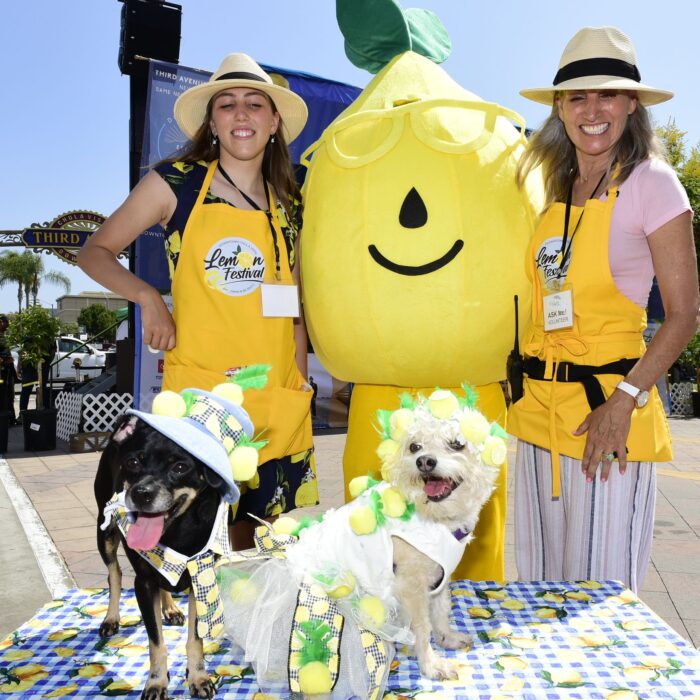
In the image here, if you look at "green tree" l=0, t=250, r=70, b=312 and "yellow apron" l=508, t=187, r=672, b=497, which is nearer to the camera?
"yellow apron" l=508, t=187, r=672, b=497

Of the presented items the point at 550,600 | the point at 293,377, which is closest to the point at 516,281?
the point at 293,377

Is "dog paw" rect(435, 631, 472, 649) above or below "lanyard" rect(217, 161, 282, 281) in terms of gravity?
below

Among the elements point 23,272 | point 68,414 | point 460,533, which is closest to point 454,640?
point 460,533

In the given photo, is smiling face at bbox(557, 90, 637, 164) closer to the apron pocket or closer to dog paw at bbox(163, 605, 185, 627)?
the apron pocket

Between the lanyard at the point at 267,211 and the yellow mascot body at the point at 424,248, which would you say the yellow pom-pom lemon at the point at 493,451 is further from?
the lanyard at the point at 267,211

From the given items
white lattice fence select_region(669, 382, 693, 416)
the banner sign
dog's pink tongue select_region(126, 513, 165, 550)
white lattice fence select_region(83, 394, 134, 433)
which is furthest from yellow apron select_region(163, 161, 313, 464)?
the banner sign

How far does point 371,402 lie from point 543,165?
101cm

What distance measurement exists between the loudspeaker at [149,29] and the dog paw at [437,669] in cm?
615

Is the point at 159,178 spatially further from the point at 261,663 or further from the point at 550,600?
the point at 550,600

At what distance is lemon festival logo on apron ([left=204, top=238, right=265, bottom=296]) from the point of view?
203 centimetres

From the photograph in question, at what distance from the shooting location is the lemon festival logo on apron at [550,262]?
2010 millimetres

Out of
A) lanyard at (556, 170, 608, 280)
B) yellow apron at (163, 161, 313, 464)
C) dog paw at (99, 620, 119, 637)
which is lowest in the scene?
dog paw at (99, 620, 119, 637)

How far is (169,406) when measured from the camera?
139 centimetres

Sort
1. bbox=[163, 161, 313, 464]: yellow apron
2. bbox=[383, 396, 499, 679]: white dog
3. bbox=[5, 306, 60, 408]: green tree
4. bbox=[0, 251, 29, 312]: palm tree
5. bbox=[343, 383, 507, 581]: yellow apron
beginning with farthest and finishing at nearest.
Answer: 1. bbox=[0, 251, 29, 312]: palm tree
2. bbox=[5, 306, 60, 408]: green tree
3. bbox=[343, 383, 507, 581]: yellow apron
4. bbox=[163, 161, 313, 464]: yellow apron
5. bbox=[383, 396, 499, 679]: white dog
